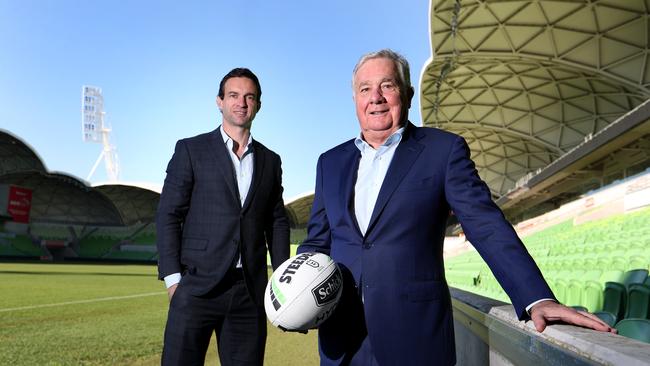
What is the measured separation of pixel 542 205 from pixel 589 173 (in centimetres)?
1627

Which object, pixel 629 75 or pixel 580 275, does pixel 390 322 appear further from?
pixel 629 75

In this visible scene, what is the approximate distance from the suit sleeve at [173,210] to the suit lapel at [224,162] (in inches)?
7.1

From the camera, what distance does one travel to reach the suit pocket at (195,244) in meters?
3.06

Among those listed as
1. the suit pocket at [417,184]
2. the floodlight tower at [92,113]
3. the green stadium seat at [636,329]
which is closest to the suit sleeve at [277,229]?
the suit pocket at [417,184]

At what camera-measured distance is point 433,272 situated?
2.00m

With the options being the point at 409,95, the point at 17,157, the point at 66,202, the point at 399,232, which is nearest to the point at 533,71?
the point at 409,95

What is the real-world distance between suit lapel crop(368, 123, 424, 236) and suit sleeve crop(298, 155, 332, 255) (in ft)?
1.25

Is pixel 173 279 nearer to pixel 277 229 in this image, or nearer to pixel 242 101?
pixel 277 229

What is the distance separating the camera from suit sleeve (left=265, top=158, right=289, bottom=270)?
3352mm

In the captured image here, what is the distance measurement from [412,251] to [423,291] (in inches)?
6.3

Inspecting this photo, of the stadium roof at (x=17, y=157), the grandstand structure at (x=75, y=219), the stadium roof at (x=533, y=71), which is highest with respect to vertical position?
the stadium roof at (x=533, y=71)

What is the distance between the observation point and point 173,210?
310 cm

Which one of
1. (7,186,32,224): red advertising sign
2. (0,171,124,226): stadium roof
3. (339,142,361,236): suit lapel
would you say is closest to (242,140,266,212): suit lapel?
(339,142,361,236): suit lapel

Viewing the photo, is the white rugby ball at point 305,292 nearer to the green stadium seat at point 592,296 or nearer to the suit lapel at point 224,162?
the suit lapel at point 224,162
